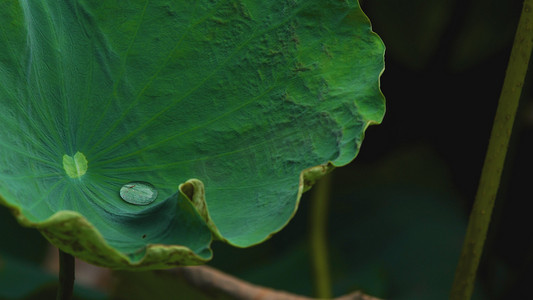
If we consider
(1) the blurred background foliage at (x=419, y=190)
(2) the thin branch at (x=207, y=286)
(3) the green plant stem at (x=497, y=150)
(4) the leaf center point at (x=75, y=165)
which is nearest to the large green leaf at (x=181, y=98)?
(4) the leaf center point at (x=75, y=165)

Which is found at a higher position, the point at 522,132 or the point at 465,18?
the point at 465,18

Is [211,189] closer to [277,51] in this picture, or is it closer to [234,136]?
[234,136]

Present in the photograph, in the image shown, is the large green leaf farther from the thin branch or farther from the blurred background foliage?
the blurred background foliage

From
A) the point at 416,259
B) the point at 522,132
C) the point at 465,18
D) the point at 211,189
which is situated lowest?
the point at 416,259

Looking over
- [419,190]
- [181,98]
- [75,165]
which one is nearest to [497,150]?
[181,98]

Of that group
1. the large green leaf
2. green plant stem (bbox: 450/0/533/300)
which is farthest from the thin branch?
the large green leaf

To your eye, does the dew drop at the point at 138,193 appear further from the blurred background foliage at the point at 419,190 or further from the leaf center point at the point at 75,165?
the blurred background foliage at the point at 419,190

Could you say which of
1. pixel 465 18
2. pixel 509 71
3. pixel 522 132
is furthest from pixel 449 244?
pixel 509 71
